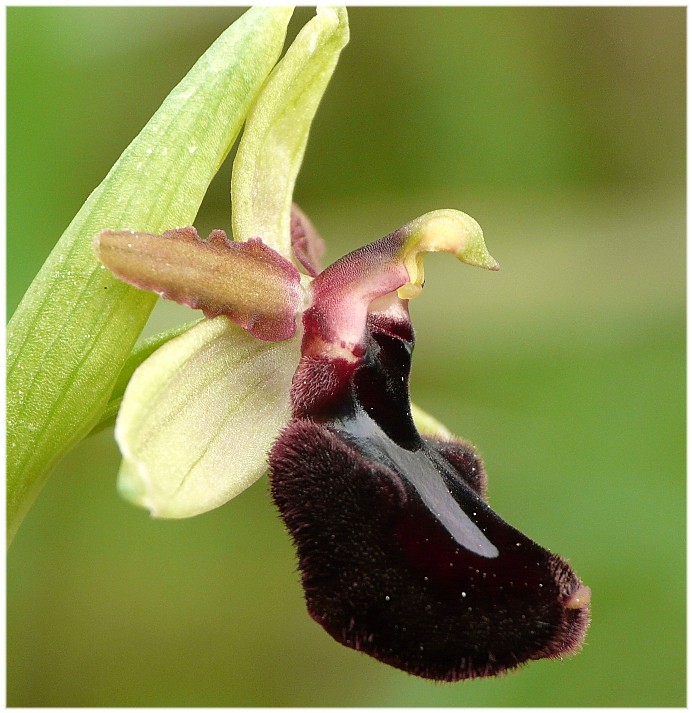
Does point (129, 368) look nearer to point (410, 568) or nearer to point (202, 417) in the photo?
point (202, 417)

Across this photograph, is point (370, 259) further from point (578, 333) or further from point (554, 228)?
point (554, 228)

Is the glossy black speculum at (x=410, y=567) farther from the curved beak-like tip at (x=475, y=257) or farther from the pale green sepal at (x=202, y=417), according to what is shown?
the curved beak-like tip at (x=475, y=257)

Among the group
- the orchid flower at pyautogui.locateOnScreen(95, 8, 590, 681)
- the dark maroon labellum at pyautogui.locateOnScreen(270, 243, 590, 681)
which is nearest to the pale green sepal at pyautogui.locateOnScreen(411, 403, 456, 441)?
the orchid flower at pyautogui.locateOnScreen(95, 8, 590, 681)

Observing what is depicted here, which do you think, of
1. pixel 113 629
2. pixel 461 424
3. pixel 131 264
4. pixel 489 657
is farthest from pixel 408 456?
pixel 113 629

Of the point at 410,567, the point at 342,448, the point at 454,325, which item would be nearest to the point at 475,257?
the point at 342,448

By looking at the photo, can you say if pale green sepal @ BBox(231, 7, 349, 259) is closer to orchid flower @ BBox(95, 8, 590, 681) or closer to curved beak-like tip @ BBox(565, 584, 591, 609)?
orchid flower @ BBox(95, 8, 590, 681)

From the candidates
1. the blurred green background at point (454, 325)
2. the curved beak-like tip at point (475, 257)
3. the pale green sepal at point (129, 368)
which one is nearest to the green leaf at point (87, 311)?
the pale green sepal at point (129, 368)

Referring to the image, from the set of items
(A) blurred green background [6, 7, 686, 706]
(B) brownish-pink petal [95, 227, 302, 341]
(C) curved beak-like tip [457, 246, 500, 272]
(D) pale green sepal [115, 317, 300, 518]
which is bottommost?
(A) blurred green background [6, 7, 686, 706]
